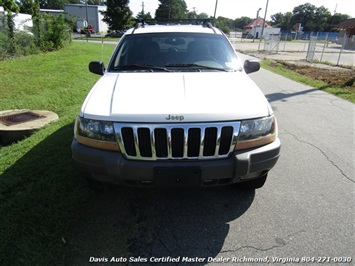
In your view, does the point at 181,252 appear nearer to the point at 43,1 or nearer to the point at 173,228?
the point at 173,228

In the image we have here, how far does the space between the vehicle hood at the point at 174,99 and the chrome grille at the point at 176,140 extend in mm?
60

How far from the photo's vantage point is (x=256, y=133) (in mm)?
2396

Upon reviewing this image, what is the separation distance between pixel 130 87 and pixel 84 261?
1.65 meters

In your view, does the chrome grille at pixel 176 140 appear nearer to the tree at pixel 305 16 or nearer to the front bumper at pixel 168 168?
the front bumper at pixel 168 168

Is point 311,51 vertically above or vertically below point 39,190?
above

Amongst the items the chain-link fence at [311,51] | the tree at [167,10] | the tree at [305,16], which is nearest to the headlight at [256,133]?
the chain-link fence at [311,51]

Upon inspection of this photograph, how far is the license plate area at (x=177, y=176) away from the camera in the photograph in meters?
2.21

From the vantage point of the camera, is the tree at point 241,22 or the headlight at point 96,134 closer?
the headlight at point 96,134

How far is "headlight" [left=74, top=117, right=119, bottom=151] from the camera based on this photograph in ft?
7.52

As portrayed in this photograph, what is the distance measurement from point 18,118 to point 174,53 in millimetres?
3307

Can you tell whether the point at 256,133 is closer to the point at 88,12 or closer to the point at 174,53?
the point at 174,53

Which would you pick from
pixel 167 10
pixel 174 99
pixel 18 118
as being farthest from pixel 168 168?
pixel 167 10

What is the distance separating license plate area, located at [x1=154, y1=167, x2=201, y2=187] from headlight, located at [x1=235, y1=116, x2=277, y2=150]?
45 cm

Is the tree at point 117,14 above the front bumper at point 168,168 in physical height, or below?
above
